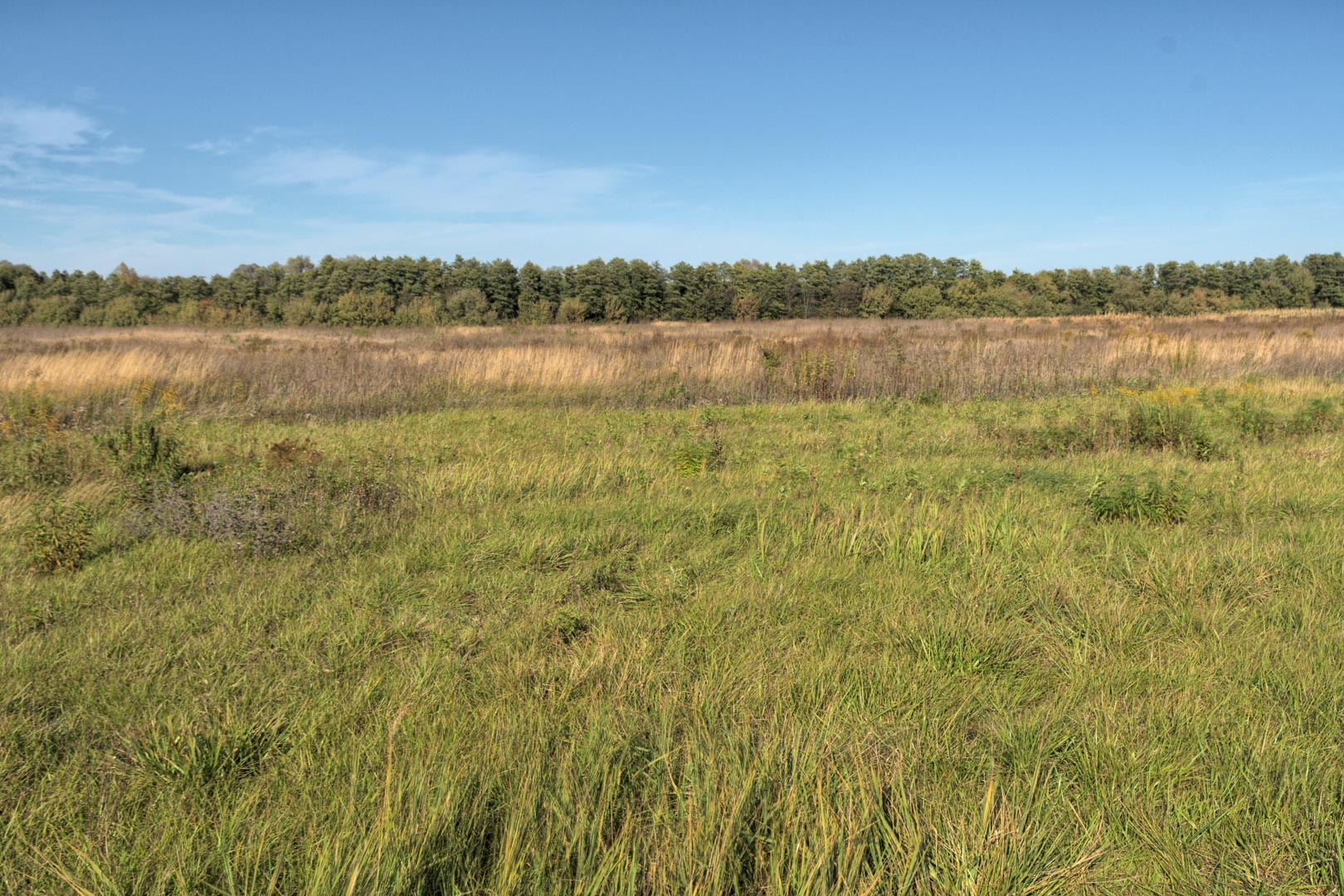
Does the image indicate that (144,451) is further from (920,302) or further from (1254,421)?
(920,302)

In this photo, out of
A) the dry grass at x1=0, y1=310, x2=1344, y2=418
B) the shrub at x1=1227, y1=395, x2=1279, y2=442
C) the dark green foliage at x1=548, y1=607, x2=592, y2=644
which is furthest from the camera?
the dry grass at x1=0, y1=310, x2=1344, y2=418

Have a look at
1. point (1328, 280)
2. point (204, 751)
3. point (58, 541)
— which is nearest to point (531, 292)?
point (58, 541)

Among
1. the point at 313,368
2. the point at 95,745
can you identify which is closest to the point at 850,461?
the point at 95,745

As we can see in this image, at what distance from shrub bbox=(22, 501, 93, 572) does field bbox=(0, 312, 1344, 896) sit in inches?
Result: 1.1

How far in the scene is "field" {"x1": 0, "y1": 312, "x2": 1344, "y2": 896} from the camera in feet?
6.38

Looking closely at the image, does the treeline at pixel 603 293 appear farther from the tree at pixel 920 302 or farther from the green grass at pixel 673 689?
the green grass at pixel 673 689

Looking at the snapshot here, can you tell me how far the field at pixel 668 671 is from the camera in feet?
6.38

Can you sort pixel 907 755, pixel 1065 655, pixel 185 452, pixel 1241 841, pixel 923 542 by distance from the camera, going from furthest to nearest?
1. pixel 185 452
2. pixel 923 542
3. pixel 1065 655
4. pixel 907 755
5. pixel 1241 841

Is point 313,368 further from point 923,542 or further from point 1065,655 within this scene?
point 1065,655

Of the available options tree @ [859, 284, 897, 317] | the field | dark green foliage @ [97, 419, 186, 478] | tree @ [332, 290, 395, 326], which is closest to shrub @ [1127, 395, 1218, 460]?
the field

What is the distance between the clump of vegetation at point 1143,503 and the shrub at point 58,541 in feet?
20.9

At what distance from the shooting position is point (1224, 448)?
7.24m

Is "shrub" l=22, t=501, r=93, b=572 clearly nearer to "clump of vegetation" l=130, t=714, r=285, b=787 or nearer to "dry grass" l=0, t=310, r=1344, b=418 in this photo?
"clump of vegetation" l=130, t=714, r=285, b=787

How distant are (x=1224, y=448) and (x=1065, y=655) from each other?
5.70m
